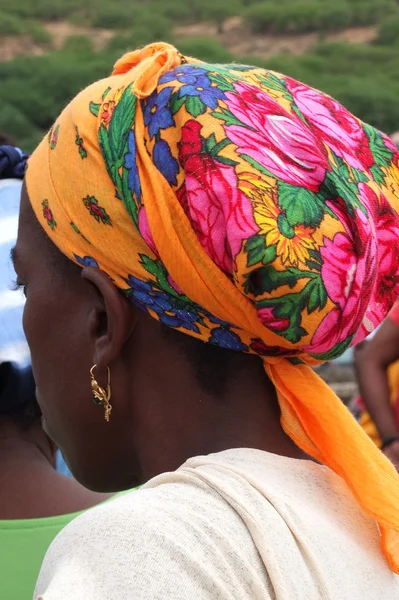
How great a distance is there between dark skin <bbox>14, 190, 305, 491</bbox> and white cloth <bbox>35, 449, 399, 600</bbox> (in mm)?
101

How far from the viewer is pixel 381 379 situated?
3736 millimetres

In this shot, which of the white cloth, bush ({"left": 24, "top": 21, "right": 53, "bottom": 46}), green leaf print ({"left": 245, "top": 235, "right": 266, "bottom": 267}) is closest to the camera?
the white cloth

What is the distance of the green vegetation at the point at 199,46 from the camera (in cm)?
1491

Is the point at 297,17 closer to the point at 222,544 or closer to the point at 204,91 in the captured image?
the point at 204,91

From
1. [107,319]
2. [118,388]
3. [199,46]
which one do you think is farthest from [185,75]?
[199,46]

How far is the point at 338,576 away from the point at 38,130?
1197 cm

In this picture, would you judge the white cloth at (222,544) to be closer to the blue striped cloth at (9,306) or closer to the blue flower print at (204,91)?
the blue flower print at (204,91)

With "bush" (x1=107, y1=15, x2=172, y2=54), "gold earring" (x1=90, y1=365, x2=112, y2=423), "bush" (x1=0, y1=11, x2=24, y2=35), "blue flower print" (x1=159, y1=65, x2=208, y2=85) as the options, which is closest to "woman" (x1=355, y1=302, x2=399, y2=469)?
"gold earring" (x1=90, y1=365, x2=112, y2=423)

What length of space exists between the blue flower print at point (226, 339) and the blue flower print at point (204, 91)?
1.11 feet

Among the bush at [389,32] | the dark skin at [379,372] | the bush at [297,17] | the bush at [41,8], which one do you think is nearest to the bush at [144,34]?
the bush at [41,8]

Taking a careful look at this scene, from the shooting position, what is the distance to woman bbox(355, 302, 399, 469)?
367 cm

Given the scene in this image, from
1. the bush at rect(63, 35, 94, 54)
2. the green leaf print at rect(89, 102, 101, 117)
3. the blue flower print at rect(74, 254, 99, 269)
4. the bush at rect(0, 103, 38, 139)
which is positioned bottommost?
the bush at rect(63, 35, 94, 54)

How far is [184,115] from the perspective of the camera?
1.37 m

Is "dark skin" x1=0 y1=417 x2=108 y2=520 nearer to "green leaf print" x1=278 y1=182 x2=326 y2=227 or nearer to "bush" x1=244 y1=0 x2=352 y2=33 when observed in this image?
"green leaf print" x1=278 y1=182 x2=326 y2=227
